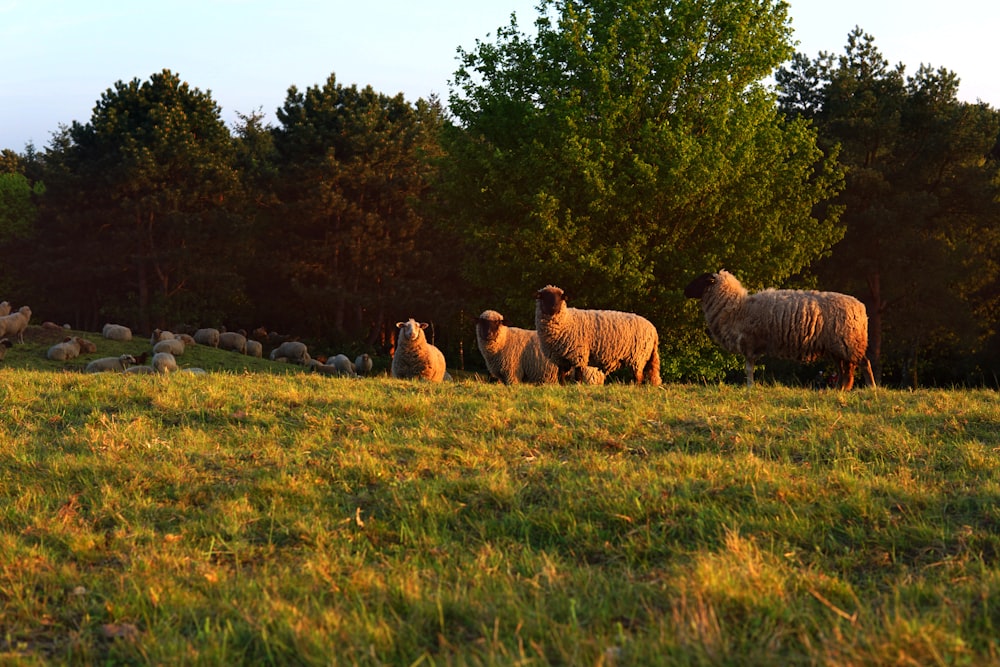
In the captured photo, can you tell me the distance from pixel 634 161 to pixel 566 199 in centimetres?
260

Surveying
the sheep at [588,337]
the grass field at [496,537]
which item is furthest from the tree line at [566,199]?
the grass field at [496,537]

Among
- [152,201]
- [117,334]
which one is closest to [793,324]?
[117,334]

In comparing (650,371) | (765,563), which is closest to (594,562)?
(765,563)

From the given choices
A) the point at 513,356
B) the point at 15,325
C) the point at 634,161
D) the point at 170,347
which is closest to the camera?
the point at 513,356

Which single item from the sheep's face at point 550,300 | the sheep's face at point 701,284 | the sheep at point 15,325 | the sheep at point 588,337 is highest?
the sheep's face at point 701,284

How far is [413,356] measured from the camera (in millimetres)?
17625

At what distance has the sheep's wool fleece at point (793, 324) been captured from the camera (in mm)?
14711

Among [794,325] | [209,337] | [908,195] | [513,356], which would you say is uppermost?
[908,195]

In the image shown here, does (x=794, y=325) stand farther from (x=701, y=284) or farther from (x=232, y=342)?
(x=232, y=342)

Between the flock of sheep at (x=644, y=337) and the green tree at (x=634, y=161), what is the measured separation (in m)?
5.55

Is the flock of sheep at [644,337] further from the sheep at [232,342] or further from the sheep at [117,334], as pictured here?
the sheep at [232,342]

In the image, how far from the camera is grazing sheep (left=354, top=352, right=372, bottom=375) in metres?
29.2

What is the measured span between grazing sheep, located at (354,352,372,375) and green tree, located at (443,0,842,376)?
5583 millimetres

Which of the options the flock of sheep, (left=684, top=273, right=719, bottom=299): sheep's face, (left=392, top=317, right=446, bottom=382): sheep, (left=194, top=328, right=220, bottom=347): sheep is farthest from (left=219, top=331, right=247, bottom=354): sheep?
(left=684, top=273, right=719, bottom=299): sheep's face
